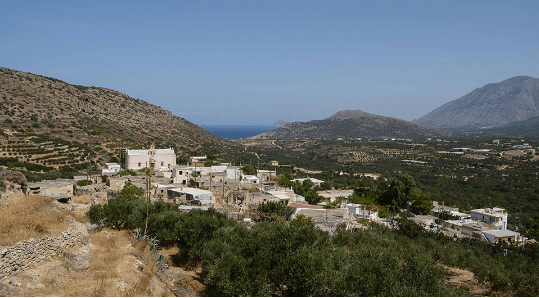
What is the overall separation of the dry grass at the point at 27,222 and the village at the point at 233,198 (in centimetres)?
581

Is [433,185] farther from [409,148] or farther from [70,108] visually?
[70,108]

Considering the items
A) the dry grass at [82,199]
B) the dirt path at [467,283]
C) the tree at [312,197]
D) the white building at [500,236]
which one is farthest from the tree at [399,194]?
the dry grass at [82,199]

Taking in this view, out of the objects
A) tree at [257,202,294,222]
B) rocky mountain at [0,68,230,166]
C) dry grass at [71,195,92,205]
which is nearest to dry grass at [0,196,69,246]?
dry grass at [71,195,92,205]

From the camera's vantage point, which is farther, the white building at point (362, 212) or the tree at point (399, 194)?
the tree at point (399, 194)

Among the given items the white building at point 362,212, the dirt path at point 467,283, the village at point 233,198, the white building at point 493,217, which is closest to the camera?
the dirt path at point 467,283

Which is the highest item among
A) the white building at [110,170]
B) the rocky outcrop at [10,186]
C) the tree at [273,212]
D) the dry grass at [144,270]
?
the rocky outcrop at [10,186]

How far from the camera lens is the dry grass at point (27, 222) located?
31.0ft

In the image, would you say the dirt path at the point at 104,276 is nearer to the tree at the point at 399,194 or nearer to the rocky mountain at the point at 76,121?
the tree at the point at 399,194

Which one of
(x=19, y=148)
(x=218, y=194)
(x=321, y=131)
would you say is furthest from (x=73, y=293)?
(x=321, y=131)

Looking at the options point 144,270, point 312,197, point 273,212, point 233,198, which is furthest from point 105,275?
point 312,197

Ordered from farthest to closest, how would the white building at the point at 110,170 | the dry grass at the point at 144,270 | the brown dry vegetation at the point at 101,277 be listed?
the white building at the point at 110,170
the dry grass at the point at 144,270
the brown dry vegetation at the point at 101,277

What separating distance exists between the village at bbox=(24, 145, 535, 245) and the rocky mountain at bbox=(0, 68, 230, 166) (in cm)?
1372

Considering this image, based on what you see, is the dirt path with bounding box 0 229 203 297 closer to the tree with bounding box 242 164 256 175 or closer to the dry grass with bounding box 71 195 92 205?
the dry grass with bounding box 71 195 92 205

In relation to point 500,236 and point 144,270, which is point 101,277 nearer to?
point 144,270
